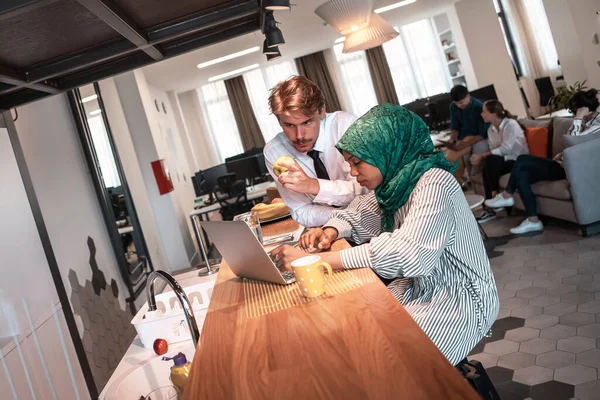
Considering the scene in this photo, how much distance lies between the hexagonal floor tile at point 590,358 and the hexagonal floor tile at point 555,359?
3 cm

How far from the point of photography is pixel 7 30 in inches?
53.2

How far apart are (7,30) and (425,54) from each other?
588 inches

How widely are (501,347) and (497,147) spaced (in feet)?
12.5

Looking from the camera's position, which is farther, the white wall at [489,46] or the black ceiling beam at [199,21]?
the white wall at [489,46]

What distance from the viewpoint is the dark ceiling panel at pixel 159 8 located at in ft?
4.86

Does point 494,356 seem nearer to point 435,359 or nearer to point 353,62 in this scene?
point 435,359

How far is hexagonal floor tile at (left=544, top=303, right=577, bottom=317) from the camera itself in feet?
11.5

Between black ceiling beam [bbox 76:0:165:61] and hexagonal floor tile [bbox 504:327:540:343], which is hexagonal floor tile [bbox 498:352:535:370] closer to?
hexagonal floor tile [bbox 504:327:540:343]

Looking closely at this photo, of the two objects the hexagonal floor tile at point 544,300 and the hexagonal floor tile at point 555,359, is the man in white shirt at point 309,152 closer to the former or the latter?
the hexagonal floor tile at point 555,359

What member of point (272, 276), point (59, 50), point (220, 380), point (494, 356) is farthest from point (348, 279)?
point (494, 356)

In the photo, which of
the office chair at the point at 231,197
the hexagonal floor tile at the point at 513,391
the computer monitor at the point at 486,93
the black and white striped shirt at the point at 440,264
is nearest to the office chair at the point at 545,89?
the computer monitor at the point at 486,93

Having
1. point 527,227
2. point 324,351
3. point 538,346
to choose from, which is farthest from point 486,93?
point 324,351

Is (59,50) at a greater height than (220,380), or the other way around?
(59,50)

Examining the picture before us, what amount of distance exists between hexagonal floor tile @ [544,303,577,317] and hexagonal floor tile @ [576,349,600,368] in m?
0.56
